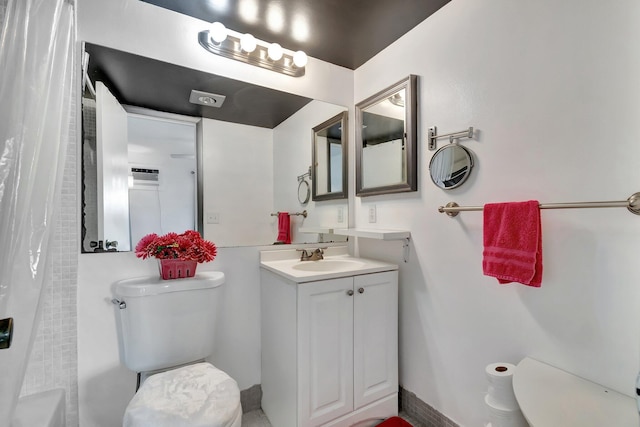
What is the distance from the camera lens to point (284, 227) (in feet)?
5.78

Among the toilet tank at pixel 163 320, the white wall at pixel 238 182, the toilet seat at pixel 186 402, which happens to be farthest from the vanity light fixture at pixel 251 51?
the toilet seat at pixel 186 402

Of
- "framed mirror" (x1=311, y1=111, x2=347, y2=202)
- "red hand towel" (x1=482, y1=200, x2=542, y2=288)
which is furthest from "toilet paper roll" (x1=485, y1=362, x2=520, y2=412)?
"framed mirror" (x1=311, y1=111, x2=347, y2=202)

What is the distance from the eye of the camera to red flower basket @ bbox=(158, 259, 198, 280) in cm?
128

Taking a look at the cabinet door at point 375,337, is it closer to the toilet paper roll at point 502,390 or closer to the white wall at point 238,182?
the toilet paper roll at point 502,390

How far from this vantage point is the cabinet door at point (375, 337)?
55.2 inches

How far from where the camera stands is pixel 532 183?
3.48 ft

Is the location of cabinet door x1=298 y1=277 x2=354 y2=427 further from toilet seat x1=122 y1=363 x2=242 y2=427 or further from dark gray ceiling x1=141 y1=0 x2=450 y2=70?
dark gray ceiling x1=141 y1=0 x2=450 y2=70

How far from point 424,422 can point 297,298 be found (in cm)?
102

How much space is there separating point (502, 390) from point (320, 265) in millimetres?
1042

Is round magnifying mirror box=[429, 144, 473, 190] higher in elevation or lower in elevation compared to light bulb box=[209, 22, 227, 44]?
lower

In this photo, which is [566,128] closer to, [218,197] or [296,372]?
[296,372]

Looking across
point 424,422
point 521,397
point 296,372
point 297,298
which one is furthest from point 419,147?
point 424,422

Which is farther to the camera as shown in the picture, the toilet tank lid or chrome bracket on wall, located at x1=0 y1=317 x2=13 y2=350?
the toilet tank lid

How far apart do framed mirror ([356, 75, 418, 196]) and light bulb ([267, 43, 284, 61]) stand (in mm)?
629
